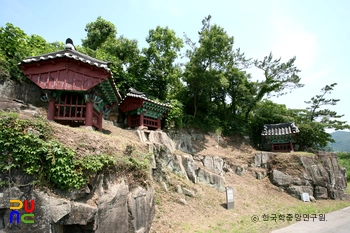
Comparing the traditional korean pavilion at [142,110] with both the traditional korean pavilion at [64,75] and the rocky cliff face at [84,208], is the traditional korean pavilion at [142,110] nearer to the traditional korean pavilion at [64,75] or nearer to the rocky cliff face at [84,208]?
the traditional korean pavilion at [64,75]

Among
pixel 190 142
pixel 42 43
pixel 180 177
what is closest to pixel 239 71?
pixel 190 142

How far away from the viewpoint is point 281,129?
2247 centimetres

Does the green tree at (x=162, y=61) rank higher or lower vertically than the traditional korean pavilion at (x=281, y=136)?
higher

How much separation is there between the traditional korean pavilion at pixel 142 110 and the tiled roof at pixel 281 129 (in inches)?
485

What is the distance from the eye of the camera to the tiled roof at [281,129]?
71.2ft

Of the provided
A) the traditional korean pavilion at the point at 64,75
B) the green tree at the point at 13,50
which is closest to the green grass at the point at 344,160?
the traditional korean pavilion at the point at 64,75

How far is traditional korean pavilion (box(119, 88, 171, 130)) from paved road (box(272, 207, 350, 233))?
10.6m

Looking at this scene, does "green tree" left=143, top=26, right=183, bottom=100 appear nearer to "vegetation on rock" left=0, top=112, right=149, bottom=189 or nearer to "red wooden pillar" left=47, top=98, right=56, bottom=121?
"red wooden pillar" left=47, top=98, right=56, bottom=121

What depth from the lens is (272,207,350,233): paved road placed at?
34.9 ft

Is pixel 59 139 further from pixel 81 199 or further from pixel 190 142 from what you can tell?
pixel 190 142

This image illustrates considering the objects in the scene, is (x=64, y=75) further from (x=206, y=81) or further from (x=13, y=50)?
(x=206, y=81)

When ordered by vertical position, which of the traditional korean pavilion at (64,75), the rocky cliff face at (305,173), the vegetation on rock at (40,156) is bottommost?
the rocky cliff face at (305,173)

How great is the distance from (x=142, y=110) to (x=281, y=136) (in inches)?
602

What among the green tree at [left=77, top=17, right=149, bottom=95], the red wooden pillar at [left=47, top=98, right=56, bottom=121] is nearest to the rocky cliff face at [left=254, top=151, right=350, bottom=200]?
the green tree at [left=77, top=17, right=149, bottom=95]
